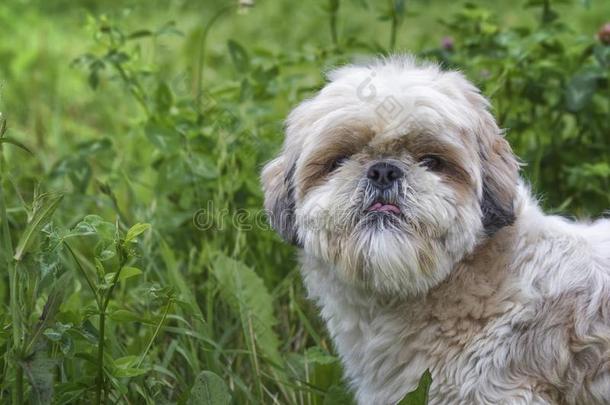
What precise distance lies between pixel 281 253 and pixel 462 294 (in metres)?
1.47

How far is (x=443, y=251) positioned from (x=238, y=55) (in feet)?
7.37

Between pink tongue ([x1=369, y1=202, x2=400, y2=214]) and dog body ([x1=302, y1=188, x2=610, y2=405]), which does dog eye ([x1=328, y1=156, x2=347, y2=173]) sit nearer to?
pink tongue ([x1=369, y1=202, x2=400, y2=214])

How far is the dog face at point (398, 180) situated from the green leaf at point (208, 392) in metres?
0.52

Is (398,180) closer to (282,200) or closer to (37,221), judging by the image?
(282,200)

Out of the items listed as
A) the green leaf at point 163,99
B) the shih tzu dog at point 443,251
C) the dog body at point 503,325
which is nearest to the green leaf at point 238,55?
the green leaf at point 163,99

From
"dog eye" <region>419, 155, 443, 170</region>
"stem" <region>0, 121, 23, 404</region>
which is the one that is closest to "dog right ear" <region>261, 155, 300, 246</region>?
"dog eye" <region>419, 155, 443, 170</region>

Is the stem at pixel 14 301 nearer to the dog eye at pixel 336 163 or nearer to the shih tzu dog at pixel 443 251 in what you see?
the shih tzu dog at pixel 443 251

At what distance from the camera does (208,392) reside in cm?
326

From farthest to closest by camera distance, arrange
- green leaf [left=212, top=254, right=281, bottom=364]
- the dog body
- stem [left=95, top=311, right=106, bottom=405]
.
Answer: green leaf [left=212, top=254, right=281, bottom=364], stem [left=95, top=311, right=106, bottom=405], the dog body

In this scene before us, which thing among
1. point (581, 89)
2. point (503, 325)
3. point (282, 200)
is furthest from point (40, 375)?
point (581, 89)

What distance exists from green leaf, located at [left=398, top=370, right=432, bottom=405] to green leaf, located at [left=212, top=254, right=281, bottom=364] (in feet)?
3.53

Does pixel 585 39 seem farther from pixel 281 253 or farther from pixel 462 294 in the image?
pixel 462 294

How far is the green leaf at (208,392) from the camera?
325cm

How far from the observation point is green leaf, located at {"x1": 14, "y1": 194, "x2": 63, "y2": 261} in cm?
288
